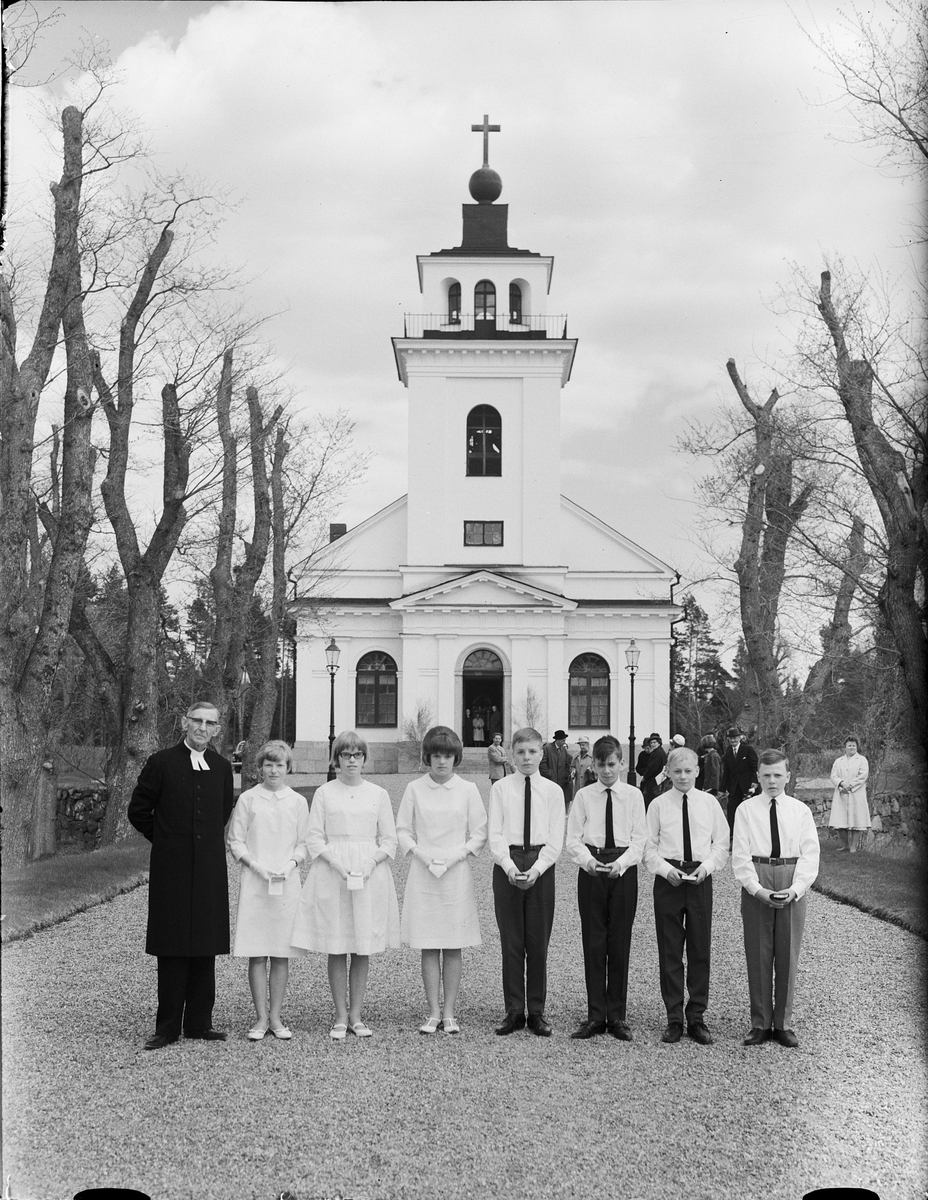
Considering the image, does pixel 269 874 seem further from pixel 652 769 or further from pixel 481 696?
pixel 481 696

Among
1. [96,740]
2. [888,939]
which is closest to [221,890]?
[888,939]

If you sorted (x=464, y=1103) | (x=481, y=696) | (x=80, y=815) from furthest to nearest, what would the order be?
(x=481, y=696) < (x=80, y=815) < (x=464, y=1103)

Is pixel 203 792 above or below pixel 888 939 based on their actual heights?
above

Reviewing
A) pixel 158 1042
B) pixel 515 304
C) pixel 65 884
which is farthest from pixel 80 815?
pixel 515 304

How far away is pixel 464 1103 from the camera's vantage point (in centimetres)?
568

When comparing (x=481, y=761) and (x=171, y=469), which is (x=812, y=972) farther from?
(x=481, y=761)

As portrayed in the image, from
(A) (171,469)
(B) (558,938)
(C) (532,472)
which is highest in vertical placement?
(C) (532,472)

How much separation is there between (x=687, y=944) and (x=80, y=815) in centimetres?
2029

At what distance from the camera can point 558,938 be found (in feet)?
34.3

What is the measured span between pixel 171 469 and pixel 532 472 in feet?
79.9

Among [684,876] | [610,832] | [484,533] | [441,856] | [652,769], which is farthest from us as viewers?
[484,533]

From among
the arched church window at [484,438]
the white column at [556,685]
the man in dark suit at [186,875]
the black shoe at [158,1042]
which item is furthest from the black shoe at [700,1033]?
the arched church window at [484,438]

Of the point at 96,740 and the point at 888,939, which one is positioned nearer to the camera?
the point at 888,939

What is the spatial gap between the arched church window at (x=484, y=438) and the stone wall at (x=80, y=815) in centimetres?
1865
